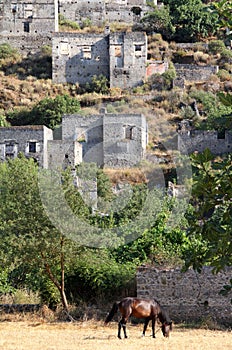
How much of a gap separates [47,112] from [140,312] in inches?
1060

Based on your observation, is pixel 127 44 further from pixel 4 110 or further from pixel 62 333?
pixel 62 333

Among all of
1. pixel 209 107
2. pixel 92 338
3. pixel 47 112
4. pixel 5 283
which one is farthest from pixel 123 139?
pixel 92 338

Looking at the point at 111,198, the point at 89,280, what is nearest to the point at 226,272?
A: the point at 89,280

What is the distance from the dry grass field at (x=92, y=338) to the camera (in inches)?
506

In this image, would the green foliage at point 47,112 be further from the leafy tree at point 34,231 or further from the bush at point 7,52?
the leafy tree at point 34,231

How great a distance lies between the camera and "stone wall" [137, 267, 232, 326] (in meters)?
15.8

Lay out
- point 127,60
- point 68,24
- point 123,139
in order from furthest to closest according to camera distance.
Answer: point 68,24 < point 127,60 < point 123,139

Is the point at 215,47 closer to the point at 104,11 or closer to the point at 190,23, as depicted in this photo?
the point at 190,23

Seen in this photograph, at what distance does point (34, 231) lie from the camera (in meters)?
16.6

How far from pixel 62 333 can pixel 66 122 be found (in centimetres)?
2378

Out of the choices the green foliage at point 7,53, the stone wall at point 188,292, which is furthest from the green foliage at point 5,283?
the green foliage at point 7,53

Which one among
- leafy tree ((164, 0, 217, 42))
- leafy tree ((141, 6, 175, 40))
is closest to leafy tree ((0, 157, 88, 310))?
leafy tree ((141, 6, 175, 40))

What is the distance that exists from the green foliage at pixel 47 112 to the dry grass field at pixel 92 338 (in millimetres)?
24734

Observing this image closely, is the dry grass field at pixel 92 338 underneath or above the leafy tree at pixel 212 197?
underneath
